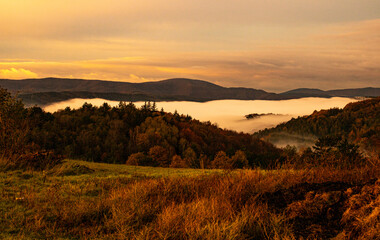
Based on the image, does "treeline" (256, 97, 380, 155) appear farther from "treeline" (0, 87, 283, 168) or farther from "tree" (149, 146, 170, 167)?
"tree" (149, 146, 170, 167)

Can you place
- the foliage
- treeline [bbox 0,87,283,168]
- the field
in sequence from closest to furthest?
the field < treeline [bbox 0,87,283,168] < the foliage

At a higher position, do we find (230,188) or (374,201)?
(374,201)

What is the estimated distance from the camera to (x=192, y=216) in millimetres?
5938

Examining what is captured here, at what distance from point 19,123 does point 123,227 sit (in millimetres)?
10776

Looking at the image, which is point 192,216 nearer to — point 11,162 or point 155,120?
point 11,162

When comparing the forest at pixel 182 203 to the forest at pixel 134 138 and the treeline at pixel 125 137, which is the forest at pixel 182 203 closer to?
the forest at pixel 134 138

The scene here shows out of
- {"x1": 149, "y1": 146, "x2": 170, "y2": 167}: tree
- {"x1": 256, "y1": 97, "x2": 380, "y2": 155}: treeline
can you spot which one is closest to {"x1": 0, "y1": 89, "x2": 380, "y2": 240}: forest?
{"x1": 149, "y1": 146, "x2": 170, "y2": 167}: tree

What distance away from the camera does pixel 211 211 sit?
6.14m

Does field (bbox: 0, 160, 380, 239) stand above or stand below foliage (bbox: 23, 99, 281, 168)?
above

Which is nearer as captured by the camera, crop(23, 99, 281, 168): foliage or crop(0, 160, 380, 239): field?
crop(0, 160, 380, 239): field

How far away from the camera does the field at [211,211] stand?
534 centimetres

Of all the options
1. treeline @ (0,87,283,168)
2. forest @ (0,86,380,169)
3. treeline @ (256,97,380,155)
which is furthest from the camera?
treeline @ (256,97,380,155)

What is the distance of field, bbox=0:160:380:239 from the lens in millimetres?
5336

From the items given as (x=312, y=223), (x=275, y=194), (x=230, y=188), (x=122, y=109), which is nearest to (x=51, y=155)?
(x=230, y=188)
